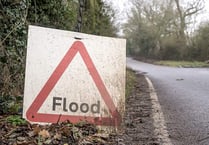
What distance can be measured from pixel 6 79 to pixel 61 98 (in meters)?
2.04

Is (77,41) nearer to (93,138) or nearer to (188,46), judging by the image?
(93,138)

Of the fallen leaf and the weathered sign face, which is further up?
the weathered sign face

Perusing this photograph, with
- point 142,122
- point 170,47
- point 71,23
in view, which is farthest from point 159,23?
point 142,122

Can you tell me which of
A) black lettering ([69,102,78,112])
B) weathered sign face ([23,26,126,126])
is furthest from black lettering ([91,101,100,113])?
black lettering ([69,102,78,112])

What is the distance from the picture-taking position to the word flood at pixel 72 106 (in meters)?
2.88

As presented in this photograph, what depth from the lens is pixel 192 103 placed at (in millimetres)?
7523

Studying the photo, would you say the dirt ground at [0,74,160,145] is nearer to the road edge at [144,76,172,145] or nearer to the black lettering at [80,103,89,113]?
the road edge at [144,76,172,145]

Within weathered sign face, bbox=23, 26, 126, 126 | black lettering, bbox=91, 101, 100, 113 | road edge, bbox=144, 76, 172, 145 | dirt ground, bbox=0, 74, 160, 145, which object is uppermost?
weathered sign face, bbox=23, 26, 126, 126

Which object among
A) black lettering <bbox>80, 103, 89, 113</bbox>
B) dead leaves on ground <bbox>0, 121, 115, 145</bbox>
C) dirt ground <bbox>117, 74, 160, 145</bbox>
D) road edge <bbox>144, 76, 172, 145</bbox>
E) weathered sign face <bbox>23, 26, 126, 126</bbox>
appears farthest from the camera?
road edge <bbox>144, 76, 172, 145</bbox>

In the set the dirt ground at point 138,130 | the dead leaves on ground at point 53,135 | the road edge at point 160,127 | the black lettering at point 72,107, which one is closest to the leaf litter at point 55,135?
the dead leaves on ground at point 53,135

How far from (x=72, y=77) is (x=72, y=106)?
25cm

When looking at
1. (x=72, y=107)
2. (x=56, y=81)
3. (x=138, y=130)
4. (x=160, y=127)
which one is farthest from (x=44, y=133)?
(x=160, y=127)

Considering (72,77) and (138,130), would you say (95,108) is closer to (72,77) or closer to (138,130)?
(72,77)

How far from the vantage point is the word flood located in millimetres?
2883
